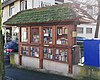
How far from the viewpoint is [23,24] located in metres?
13.5

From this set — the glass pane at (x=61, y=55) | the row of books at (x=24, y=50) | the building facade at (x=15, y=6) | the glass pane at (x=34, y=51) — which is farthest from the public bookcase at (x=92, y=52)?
the building facade at (x=15, y=6)

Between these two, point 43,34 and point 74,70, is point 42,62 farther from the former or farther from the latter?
point 74,70

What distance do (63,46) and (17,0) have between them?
19576 mm

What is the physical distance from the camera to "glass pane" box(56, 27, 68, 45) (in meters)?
11.4

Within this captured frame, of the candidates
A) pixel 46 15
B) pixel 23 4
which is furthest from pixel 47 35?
pixel 23 4

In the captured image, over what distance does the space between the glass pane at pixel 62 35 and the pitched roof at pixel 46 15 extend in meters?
0.63

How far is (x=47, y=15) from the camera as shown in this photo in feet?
39.2

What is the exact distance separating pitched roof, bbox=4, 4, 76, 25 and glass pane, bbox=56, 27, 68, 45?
0.63 metres

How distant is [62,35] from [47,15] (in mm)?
1375

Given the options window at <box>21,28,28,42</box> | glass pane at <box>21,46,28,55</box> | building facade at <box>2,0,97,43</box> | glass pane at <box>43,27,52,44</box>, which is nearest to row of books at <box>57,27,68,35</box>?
glass pane at <box>43,27,52,44</box>

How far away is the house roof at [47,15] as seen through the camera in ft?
35.5

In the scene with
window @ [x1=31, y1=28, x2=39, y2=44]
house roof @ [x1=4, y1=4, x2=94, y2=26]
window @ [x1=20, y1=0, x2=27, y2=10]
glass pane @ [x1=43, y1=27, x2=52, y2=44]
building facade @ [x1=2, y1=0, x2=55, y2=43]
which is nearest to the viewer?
house roof @ [x1=4, y1=4, x2=94, y2=26]

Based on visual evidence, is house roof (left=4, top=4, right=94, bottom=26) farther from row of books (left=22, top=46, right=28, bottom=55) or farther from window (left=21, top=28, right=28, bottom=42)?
row of books (left=22, top=46, right=28, bottom=55)

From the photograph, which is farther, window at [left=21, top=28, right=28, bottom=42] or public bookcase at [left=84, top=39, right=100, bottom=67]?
window at [left=21, top=28, right=28, bottom=42]
